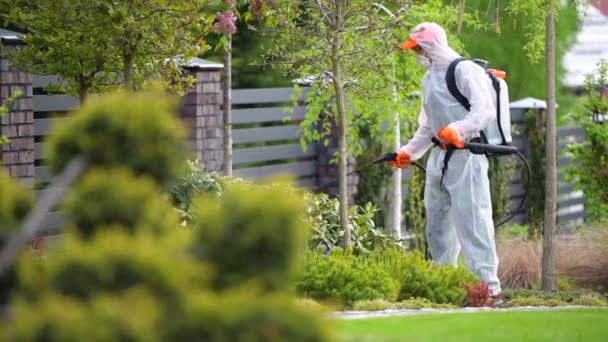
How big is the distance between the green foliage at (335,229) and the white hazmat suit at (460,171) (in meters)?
1.19

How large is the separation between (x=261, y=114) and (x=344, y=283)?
6212 mm

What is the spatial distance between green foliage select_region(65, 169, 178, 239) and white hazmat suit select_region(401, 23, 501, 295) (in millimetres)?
4114

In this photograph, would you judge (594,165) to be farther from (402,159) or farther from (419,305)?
(419,305)

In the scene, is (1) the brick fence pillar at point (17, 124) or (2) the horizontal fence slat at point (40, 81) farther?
(2) the horizontal fence slat at point (40, 81)

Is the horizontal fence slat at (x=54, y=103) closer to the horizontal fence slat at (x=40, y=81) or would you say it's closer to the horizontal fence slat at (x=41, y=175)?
the horizontal fence slat at (x=40, y=81)

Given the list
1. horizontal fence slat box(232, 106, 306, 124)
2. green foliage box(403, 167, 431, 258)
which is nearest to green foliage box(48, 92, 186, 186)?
horizontal fence slat box(232, 106, 306, 124)

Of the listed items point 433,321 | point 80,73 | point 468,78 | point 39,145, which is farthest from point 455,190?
point 39,145

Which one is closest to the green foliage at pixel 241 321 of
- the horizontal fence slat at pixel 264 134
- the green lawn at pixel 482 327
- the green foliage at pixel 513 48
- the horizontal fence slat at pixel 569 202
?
the green lawn at pixel 482 327

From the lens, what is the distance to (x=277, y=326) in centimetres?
277

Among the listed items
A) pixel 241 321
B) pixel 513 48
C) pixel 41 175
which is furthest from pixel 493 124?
pixel 513 48

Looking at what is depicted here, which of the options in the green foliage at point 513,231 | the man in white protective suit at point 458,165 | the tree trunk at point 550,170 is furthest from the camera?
the green foliage at point 513,231

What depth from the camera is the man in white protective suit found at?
711 centimetres

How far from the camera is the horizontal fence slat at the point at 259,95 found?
12.2m

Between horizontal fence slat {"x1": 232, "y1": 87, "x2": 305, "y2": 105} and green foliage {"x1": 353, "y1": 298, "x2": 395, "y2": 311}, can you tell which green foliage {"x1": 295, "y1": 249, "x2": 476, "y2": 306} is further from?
horizontal fence slat {"x1": 232, "y1": 87, "x2": 305, "y2": 105}
